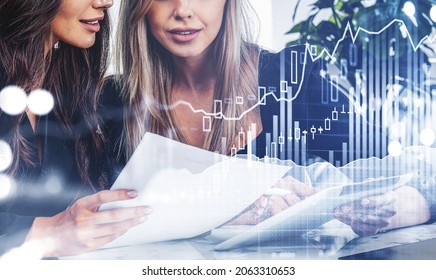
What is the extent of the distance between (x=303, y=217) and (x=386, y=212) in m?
0.29

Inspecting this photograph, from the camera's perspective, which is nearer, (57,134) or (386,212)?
(57,134)

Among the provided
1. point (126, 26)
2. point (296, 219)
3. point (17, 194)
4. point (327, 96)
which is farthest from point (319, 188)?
point (17, 194)

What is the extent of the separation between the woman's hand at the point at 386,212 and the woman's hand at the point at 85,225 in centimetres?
69

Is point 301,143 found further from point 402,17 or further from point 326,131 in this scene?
point 402,17

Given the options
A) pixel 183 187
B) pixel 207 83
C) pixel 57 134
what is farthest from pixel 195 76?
pixel 57 134

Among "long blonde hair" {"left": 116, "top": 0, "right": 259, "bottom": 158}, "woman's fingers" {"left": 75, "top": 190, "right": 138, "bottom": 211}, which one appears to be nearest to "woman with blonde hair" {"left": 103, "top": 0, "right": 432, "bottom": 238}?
"long blonde hair" {"left": 116, "top": 0, "right": 259, "bottom": 158}

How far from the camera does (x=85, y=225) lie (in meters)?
2.29

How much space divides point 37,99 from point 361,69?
43.0 inches

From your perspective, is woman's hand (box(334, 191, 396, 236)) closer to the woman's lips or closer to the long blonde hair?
the long blonde hair

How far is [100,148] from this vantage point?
7.49ft

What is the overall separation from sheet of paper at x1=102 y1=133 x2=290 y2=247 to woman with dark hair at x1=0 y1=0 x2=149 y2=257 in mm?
53

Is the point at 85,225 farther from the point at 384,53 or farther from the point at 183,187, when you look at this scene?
the point at 384,53
